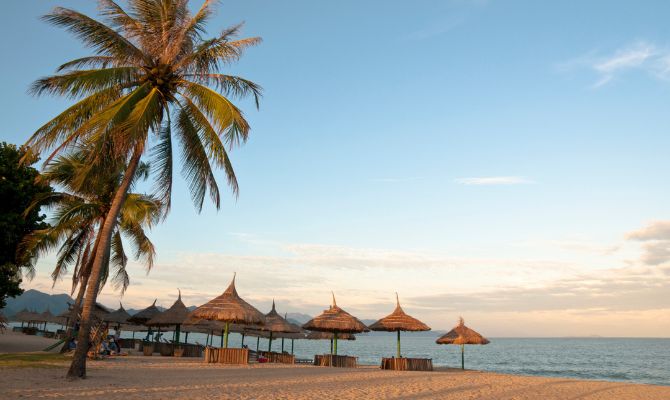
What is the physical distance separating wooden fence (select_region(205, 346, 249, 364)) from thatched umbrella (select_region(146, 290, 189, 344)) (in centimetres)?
493

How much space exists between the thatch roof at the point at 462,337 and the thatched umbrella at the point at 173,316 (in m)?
12.3

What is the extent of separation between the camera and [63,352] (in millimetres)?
17719

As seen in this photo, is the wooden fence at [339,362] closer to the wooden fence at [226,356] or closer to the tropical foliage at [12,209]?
the wooden fence at [226,356]

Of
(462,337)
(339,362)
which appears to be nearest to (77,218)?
(339,362)

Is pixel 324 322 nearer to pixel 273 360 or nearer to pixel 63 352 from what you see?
pixel 273 360

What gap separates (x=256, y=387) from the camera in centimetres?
1148

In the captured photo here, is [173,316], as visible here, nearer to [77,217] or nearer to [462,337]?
[77,217]

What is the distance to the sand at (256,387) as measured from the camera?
952 centimetres

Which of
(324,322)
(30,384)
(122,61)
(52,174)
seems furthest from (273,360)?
(122,61)

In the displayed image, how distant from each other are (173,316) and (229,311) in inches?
232

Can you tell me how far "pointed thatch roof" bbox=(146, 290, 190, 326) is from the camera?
22.8 m

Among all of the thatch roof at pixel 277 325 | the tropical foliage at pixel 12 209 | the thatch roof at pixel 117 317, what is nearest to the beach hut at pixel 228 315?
the thatch roof at pixel 277 325

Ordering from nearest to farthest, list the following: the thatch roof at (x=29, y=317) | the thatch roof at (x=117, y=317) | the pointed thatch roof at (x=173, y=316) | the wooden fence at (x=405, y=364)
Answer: the wooden fence at (x=405, y=364)
the pointed thatch roof at (x=173, y=316)
the thatch roof at (x=117, y=317)
the thatch roof at (x=29, y=317)

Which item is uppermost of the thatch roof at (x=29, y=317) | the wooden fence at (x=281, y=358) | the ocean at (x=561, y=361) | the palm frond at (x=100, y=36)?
the palm frond at (x=100, y=36)
